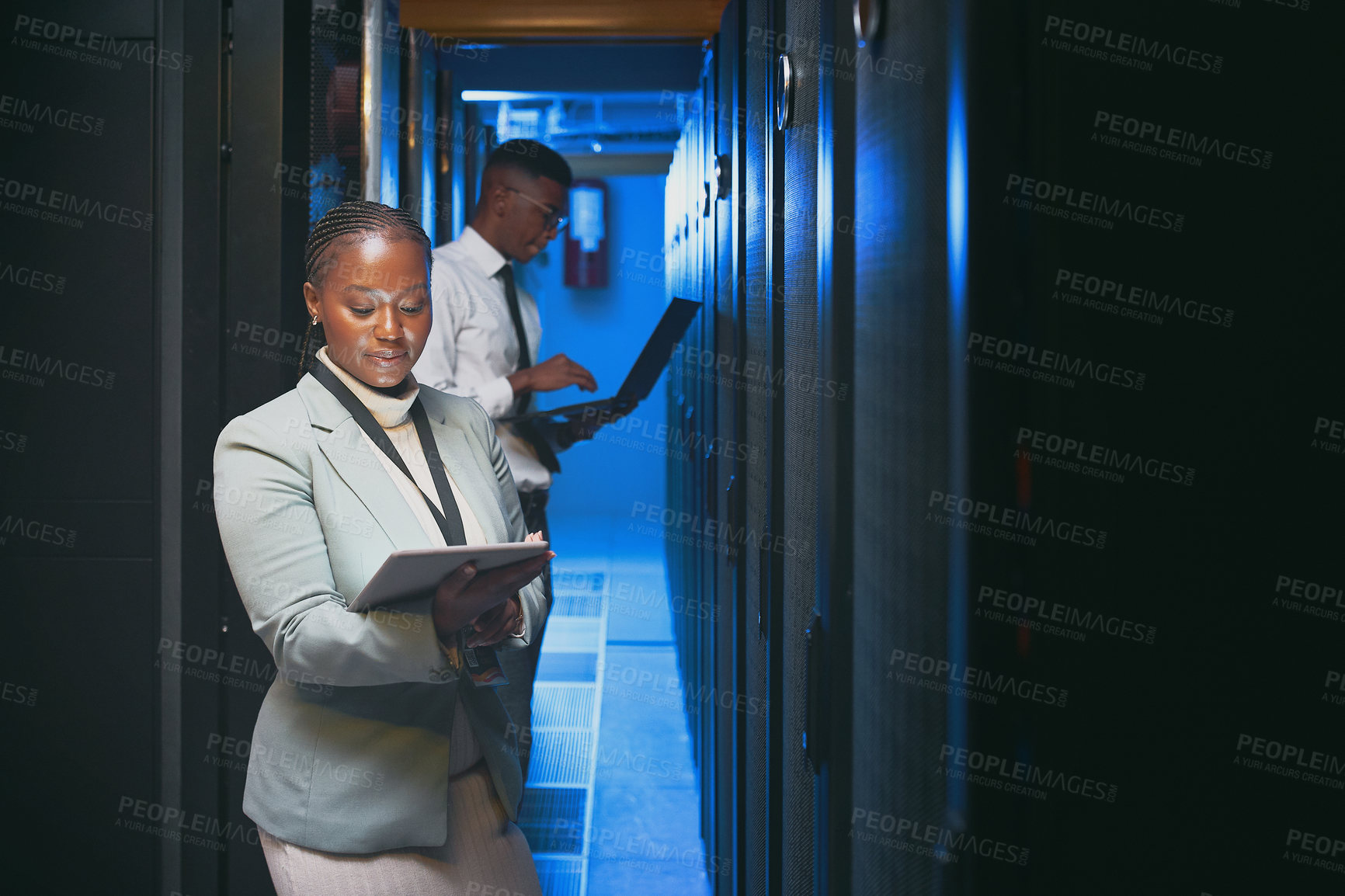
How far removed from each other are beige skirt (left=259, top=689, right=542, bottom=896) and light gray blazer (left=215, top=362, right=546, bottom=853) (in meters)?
0.03

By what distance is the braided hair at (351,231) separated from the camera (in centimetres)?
129

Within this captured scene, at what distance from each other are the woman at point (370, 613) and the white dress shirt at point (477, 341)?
120 centimetres

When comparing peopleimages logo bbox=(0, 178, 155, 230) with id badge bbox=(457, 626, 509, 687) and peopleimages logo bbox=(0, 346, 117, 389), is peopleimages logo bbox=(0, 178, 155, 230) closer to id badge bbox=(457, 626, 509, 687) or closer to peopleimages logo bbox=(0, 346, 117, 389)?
peopleimages logo bbox=(0, 346, 117, 389)

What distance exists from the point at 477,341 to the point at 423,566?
5.34 feet

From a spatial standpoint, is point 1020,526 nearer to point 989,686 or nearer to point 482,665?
point 989,686

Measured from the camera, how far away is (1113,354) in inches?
23.2

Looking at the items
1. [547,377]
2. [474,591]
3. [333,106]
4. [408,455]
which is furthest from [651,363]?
[474,591]

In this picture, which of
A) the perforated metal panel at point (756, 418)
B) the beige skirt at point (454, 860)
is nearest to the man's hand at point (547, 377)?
the perforated metal panel at point (756, 418)

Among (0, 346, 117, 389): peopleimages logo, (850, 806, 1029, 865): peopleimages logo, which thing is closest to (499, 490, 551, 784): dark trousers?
(0, 346, 117, 389): peopleimages logo

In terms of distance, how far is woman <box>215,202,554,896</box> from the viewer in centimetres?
118

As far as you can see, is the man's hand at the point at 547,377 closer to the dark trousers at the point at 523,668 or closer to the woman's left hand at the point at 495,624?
the dark trousers at the point at 523,668

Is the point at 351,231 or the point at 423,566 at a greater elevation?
the point at 351,231

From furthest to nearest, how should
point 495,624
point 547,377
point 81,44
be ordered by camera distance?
point 547,377 < point 81,44 < point 495,624

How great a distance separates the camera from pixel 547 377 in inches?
103
